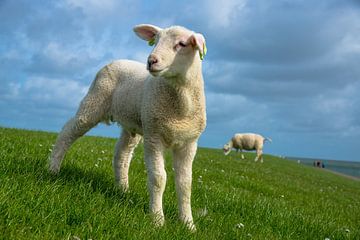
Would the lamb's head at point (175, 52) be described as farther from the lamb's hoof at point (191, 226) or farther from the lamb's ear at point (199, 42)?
the lamb's hoof at point (191, 226)

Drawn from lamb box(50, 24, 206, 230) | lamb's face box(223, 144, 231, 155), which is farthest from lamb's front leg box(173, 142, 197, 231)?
lamb's face box(223, 144, 231, 155)

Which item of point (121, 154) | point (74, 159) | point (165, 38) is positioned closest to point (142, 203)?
point (121, 154)

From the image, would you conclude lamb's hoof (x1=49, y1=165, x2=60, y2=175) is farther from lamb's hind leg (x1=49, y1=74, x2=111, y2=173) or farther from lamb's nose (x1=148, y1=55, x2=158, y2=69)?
lamb's nose (x1=148, y1=55, x2=158, y2=69)

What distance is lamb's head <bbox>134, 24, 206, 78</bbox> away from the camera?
4797 mm

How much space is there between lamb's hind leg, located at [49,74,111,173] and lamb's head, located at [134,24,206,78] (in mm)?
1917

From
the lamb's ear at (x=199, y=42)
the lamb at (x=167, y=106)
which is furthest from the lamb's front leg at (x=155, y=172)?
the lamb's ear at (x=199, y=42)

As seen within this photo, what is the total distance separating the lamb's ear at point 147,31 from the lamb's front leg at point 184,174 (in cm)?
141

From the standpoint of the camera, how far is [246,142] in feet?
114

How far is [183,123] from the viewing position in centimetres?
543

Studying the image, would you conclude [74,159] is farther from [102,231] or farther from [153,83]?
[102,231]

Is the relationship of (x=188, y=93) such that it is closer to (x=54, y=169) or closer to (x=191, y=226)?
(x=191, y=226)

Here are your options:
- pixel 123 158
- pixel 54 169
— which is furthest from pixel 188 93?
pixel 54 169

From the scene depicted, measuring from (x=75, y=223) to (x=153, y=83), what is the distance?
6.70 ft

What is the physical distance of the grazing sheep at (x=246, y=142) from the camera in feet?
112
